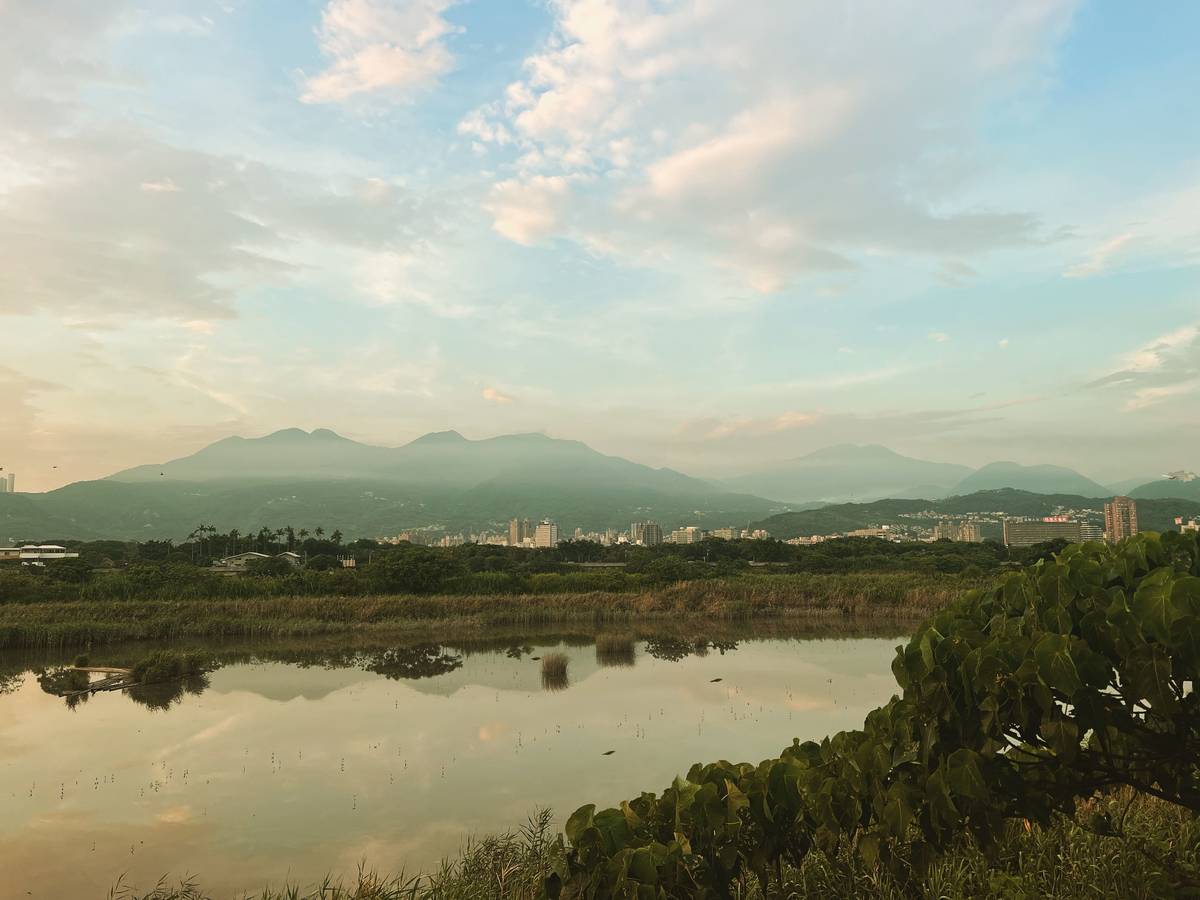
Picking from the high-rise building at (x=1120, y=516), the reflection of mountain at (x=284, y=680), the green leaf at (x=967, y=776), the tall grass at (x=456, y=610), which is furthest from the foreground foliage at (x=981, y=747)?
the high-rise building at (x=1120, y=516)

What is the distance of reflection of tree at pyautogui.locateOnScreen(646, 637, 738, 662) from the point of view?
17870 mm

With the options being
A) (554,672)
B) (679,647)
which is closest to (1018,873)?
(554,672)

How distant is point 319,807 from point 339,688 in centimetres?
700

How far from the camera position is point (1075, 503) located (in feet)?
254

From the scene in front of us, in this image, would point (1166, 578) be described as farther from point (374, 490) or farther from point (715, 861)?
point (374, 490)

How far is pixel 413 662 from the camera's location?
17234 millimetres

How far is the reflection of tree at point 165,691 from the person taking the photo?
1284 centimetres

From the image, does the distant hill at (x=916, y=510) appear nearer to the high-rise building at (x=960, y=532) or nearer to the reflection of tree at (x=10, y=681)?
the high-rise building at (x=960, y=532)

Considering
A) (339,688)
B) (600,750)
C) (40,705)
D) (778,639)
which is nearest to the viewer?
(600,750)

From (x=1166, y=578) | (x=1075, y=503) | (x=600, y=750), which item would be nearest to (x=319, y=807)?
(x=600, y=750)

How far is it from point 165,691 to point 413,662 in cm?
524

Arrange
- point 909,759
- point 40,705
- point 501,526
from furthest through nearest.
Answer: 1. point 501,526
2. point 40,705
3. point 909,759

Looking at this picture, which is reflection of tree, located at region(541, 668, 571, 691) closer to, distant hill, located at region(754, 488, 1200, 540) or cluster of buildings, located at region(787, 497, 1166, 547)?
cluster of buildings, located at region(787, 497, 1166, 547)

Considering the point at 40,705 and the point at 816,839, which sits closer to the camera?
the point at 816,839
